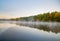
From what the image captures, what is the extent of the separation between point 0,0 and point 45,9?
810mm

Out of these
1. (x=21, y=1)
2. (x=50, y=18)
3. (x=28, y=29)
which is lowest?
(x=28, y=29)

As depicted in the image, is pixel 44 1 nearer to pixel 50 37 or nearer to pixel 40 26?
pixel 40 26

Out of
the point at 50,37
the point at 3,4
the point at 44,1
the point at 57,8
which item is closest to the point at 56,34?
the point at 50,37

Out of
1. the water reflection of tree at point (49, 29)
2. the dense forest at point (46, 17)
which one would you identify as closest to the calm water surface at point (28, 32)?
the water reflection of tree at point (49, 29)

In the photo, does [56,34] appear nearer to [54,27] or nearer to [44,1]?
[54,27]

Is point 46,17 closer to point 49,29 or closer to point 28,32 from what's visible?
point 49,29

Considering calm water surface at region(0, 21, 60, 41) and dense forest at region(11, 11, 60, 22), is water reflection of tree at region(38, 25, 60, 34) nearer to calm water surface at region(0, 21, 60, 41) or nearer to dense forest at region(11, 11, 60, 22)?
calm water surface at region(0, 21, 60, 41)

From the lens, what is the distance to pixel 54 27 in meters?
1.98

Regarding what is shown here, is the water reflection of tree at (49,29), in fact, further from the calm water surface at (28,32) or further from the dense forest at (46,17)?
the dense forest at (46,17)

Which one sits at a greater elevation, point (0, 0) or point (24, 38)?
point (0, 0)

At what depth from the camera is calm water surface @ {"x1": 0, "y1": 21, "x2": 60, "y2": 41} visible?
5.97 feet

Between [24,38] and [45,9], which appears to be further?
[45,9]

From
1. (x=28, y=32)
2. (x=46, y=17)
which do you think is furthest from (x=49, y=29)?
(x=28, y=32)

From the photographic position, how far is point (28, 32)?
1.92 metres
